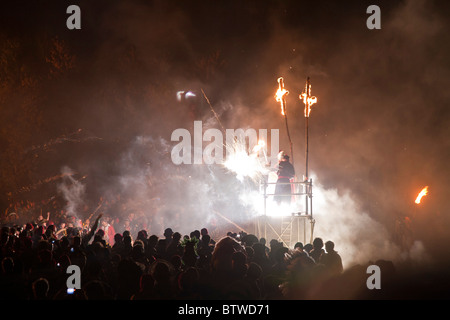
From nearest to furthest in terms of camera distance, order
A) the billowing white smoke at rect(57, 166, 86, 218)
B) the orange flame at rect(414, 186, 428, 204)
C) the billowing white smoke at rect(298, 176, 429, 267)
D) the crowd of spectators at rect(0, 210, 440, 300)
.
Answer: the crowd of spectators at rect(0, 210, 440, 300)
the billowing white smoke at rect(298, 176, 429, 267)
the orange flame at rect(414, 186, 428, 204)
the billowing white smoke at rect(57, 166, 86, 218)

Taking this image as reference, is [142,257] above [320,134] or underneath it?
underneath

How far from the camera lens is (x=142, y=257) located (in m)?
6.20

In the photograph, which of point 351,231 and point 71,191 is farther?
point 71,191

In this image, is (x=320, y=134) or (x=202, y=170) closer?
(x=320, y=134)

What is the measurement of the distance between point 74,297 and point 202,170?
21.4 meters

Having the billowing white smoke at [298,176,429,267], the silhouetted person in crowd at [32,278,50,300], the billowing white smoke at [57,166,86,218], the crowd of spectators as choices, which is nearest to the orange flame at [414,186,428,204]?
the billowing white smoke at [298,176,429,267]

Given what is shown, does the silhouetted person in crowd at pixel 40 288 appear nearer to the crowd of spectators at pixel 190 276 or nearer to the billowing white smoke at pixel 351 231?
the crowd of spectators at pixel 190 276

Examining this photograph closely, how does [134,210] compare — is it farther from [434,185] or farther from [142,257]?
[142,257]

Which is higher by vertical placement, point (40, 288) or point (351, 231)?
point (351, 231)

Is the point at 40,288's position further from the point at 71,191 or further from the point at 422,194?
the point at 71,191

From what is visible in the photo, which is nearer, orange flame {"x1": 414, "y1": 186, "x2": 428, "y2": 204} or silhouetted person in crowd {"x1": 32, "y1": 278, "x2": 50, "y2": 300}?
silhouetted person in crowd {"x1": 32, "y1": 278, "x2": 50, "y2": 300}

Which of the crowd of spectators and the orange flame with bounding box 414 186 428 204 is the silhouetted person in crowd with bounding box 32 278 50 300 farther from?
the orange flame with bounding box 414 186 428 204

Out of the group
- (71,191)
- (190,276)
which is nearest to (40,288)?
(190,276)
